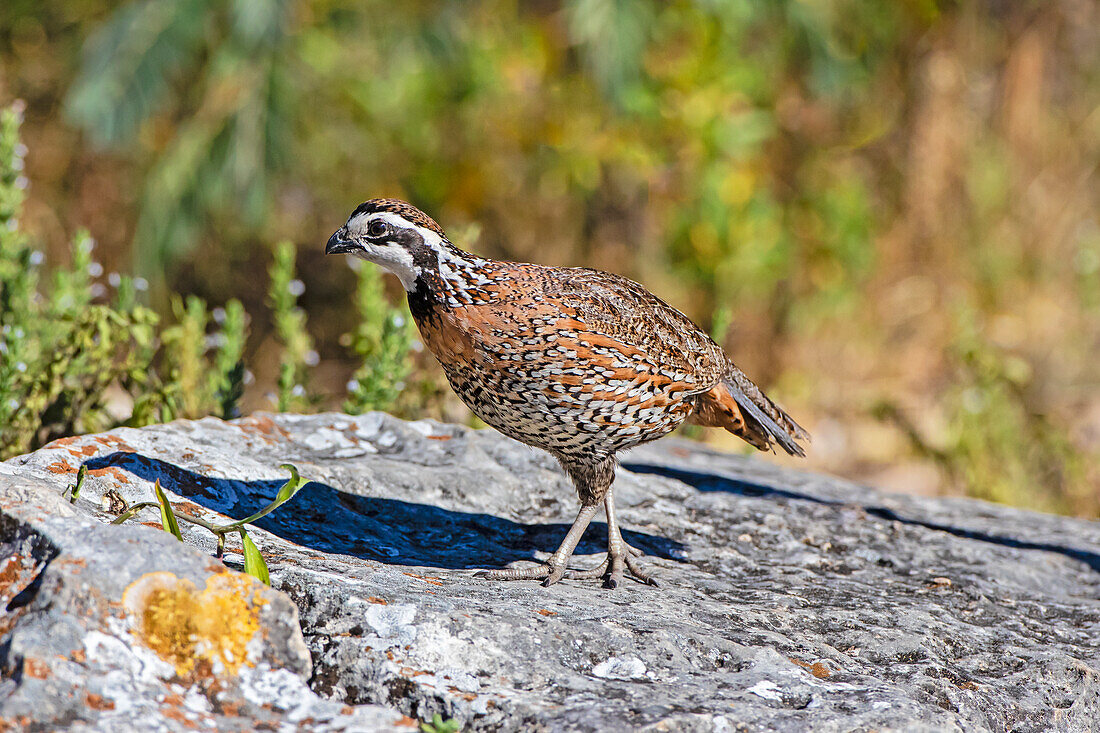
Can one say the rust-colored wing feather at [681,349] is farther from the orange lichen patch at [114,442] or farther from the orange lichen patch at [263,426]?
the orange lichen patch at [114,442]

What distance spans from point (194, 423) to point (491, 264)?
128 cm

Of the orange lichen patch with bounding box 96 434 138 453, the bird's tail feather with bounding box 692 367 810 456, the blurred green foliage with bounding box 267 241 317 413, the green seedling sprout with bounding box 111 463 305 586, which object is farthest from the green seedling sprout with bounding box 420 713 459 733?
the blurred green foliage with bounding box 267 241 317 413

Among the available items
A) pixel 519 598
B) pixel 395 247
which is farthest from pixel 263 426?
pixel 519 598

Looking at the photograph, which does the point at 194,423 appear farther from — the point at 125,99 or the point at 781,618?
Answer: the point at 125,99

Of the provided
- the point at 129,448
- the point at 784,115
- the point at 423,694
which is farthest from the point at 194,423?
the point at 784,115

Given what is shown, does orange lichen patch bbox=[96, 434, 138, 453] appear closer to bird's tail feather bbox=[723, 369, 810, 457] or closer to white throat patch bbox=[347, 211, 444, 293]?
white throat patch bbox=[347, 211, 444, 293]

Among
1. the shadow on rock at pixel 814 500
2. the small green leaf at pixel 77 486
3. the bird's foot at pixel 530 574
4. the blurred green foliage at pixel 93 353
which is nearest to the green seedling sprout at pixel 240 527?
the small green leaf at pixel 77 486

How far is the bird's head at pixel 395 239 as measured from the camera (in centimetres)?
357

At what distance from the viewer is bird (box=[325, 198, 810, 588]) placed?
3441 mm

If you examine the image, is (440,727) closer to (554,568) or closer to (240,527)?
(240,527)

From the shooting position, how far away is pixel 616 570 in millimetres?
3678

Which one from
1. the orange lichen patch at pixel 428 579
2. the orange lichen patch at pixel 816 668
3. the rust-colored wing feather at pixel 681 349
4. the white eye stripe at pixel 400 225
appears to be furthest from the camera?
the rust-colored wing feather at pixel 681 349

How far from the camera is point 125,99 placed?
727 cm

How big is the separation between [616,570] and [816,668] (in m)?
0.91
